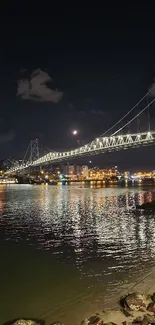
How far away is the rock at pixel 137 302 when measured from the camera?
6312mm

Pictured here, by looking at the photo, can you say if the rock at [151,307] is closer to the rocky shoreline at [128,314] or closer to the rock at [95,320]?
the rocky shoreline at [128,314]

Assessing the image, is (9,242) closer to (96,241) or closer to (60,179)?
(96,241)

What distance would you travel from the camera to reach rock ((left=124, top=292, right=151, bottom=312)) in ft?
20.7

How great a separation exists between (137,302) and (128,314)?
395 millimetres

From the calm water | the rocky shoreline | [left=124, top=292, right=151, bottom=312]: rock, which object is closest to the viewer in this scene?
the rocky shoreline

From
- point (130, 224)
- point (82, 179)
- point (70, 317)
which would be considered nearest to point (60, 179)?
point (82, 179)

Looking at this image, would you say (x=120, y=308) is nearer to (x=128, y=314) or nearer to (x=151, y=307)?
(x=128, y=314)

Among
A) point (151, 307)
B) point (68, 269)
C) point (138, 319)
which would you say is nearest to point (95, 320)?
point (138, 319)

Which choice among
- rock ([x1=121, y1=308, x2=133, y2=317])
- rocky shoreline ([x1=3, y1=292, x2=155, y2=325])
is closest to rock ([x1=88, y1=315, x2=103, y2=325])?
rocky shoreline ([x1=3, y1=292, x2=155, y2=325])

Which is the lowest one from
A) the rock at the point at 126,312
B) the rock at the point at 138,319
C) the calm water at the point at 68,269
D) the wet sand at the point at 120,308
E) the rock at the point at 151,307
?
the calm water at the point at 68,269

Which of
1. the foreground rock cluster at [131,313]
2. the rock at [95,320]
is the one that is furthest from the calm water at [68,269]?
the foreground rock cluster at [131,313]

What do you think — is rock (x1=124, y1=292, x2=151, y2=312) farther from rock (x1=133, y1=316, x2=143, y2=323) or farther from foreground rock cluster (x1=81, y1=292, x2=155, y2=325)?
rock (x1=133, y1=316, x2=143, y2=323)

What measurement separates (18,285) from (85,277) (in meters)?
1.85

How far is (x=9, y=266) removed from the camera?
10.3 m
